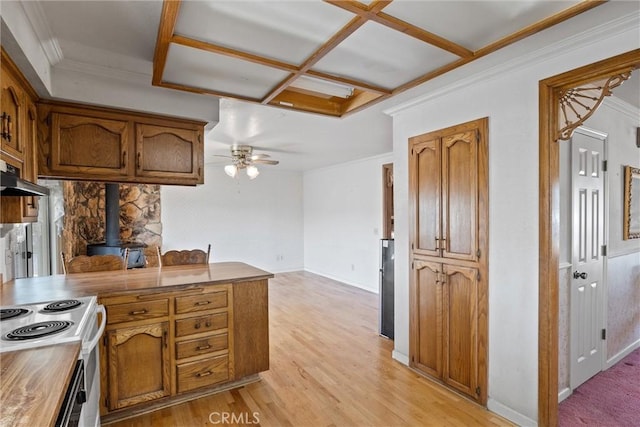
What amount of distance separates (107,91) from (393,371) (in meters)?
3.18

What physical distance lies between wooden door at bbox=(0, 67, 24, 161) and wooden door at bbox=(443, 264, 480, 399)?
2885 mm

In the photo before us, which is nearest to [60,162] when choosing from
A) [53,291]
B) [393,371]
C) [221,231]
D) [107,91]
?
[107,91]

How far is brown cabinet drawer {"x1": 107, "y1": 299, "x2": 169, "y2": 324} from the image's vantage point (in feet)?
7.09

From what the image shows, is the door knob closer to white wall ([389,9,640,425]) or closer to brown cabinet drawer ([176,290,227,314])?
white wall ([389,9,640,425])

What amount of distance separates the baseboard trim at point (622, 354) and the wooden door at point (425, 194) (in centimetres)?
190

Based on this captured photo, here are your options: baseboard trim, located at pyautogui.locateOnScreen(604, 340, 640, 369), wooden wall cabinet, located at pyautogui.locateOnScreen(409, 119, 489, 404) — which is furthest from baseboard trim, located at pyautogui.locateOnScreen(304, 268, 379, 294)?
baseboard trim, located at pyautogui.locateOnScreen(604, 340, 640, 369)

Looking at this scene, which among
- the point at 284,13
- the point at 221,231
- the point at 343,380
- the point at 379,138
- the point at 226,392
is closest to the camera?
the point at 284,13

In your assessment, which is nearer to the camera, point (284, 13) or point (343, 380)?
point (284, 13)

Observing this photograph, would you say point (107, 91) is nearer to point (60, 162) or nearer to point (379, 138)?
Answer: point (60, 162)

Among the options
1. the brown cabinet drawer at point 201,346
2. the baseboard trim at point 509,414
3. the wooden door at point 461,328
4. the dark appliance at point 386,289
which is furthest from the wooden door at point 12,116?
the baseboard trim at point 509,414

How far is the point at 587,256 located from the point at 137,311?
338 cm

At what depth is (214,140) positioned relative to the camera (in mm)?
4430

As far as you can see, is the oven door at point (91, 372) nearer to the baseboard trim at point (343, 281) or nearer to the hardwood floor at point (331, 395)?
the hardwood floor at point (331, 395)

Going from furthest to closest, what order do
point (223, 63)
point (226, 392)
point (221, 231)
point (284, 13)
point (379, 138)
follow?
point (221, 231), point (379, 138), point (226, 392), point (223, 63), point (284, 13)
